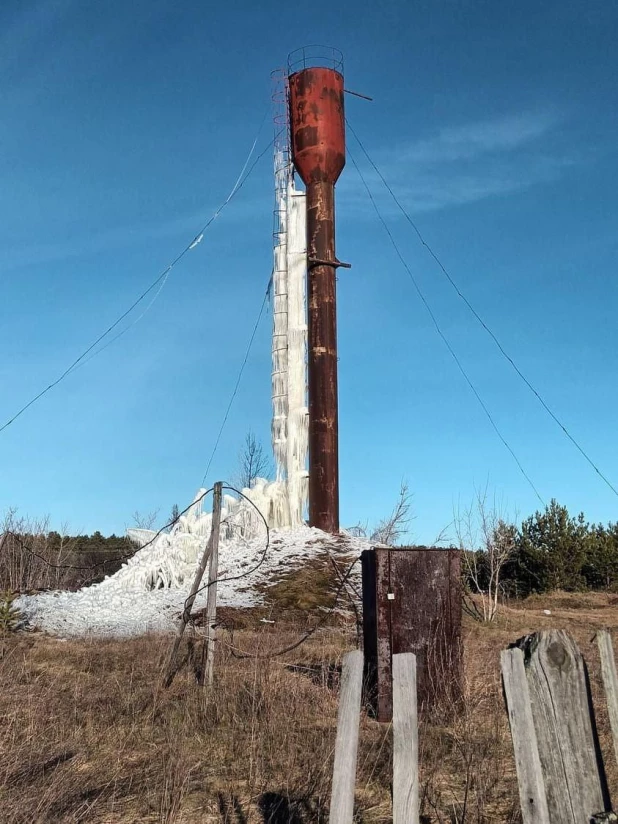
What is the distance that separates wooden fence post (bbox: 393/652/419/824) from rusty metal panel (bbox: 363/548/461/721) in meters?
4.76

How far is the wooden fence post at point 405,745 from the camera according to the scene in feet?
8.80

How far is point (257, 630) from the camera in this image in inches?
592

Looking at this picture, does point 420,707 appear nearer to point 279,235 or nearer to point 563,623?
point 563,623

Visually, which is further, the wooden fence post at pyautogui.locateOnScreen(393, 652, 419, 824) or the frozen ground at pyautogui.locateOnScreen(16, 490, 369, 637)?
the frozen ground at pyautogui.locateOnScreen(16, 490, 369, 637)

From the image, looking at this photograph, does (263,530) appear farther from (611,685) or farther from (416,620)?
(611,685)

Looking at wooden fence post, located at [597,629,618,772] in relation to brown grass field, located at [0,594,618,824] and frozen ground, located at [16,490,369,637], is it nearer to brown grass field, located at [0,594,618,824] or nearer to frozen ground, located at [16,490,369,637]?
brown grass field, located at [0,594,618,824]

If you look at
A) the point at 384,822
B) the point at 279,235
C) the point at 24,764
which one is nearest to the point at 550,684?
the point at 384,822

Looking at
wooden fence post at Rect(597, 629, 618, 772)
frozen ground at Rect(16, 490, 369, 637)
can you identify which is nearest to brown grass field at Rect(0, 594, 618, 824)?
wooden fence post at Rect(597, 629, 618, 772)

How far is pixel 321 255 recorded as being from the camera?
24.1 meters

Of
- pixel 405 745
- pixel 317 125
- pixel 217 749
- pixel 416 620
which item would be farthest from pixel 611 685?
pixel 317 125

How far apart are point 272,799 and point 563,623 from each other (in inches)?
593

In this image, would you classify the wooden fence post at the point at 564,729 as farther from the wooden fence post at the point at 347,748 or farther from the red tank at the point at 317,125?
the red tank at the point at 317,125

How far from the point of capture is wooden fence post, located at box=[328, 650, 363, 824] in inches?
105

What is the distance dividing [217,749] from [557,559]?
24797 millimetres
